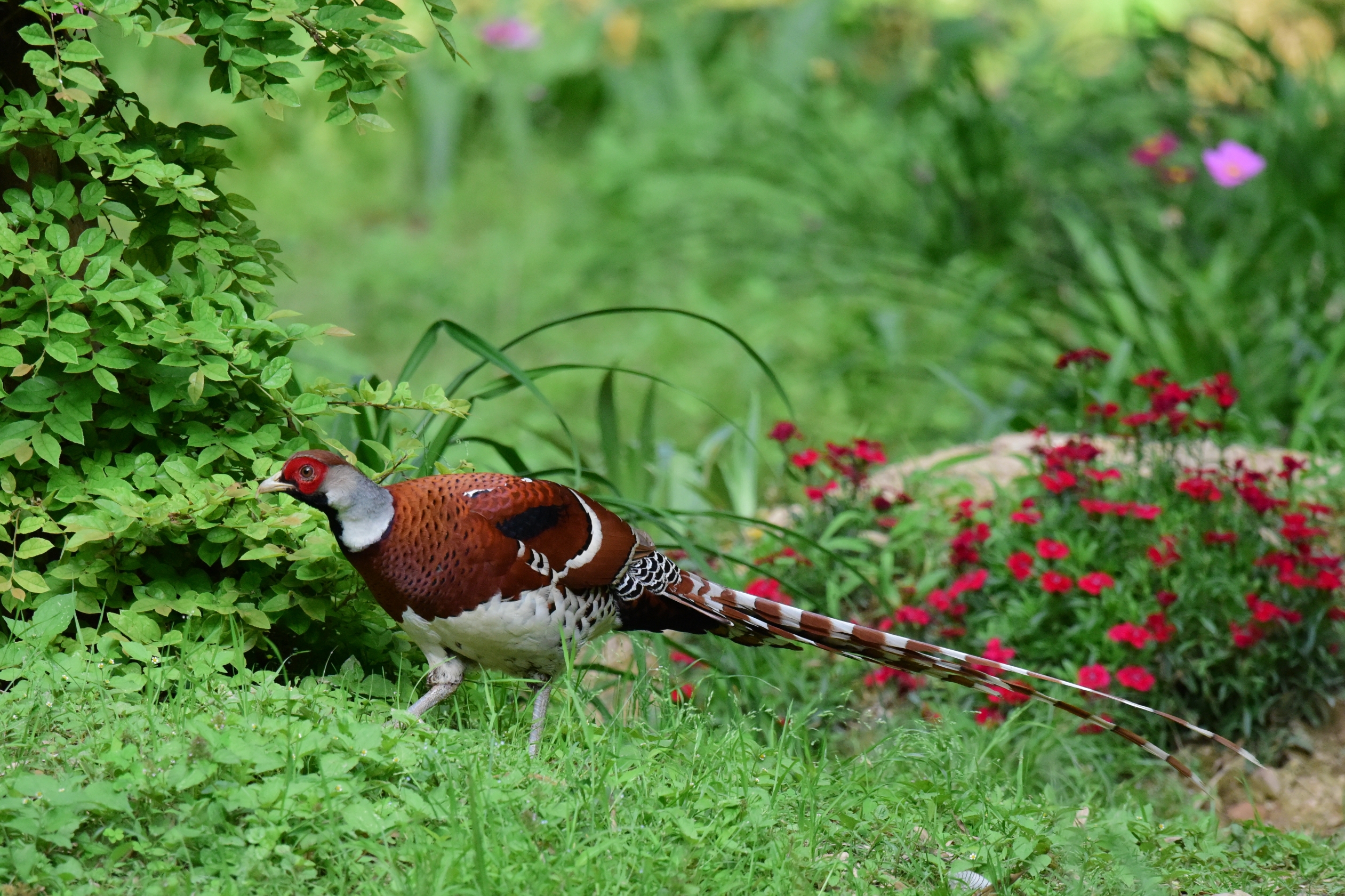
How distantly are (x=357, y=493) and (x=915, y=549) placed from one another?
205cm

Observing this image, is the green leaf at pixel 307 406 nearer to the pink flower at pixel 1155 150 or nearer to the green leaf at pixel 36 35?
the green leaf at pixel 36 35

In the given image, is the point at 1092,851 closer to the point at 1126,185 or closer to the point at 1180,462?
the point at 1180,462

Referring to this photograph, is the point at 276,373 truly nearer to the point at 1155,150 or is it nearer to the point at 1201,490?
the point at 1201,490

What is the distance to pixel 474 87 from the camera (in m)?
8.66

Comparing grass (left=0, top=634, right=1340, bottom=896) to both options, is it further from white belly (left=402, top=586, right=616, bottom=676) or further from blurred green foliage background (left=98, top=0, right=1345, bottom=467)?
blurred green foliage background (left=98, top=0, right=1345, bottom=467)

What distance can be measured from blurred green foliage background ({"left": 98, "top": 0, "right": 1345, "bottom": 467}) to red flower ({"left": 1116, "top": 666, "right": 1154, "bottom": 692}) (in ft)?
4.88

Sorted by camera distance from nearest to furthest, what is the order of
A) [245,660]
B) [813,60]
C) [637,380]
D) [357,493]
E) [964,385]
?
[357,493] → [245,660] → [964,385] → [637,380] → [813,60]

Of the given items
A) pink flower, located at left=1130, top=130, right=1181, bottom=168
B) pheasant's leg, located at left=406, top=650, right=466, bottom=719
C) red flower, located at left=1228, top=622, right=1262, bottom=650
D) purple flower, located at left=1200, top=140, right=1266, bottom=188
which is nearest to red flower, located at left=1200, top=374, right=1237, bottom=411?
red flower, located at left=1228, top=622, right=1262, bottom=650

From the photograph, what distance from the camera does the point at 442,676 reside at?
9.43 feet

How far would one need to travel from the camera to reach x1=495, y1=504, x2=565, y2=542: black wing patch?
279cm

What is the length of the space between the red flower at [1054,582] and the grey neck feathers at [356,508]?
188 centimetres

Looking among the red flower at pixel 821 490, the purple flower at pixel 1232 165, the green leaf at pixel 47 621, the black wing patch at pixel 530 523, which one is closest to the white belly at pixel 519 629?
the black wing patch at pixel 530 523

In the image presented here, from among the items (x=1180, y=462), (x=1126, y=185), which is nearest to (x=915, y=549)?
(x=1180, y=462)

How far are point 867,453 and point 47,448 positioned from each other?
87.5 inches
